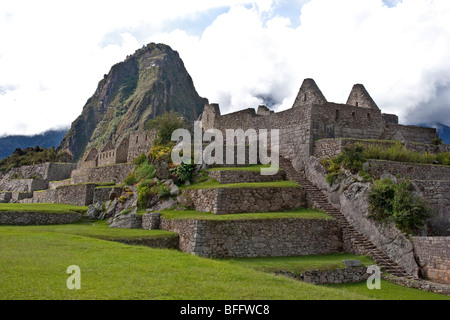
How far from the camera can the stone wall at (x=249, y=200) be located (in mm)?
19422

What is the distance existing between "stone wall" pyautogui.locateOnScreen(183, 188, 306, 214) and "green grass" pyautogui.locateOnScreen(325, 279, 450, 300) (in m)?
6.26

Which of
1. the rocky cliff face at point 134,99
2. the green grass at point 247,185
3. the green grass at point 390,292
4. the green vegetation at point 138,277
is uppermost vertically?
the rocky cliff face at point 134,99

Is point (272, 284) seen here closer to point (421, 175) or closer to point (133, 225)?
point (133, 225)

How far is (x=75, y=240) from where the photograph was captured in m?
15.3

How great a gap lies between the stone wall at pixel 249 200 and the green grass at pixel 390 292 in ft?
20.5

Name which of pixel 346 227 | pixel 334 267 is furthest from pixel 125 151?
pixel 334 267

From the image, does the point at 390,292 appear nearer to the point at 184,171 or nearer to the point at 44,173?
the point at 184,171

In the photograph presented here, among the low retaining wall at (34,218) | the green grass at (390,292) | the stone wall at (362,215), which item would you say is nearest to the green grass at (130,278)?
the green grass at (390,292)

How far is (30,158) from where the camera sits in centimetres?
6781

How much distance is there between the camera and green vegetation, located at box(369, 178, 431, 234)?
54.6ft

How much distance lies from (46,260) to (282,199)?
12.2 meters

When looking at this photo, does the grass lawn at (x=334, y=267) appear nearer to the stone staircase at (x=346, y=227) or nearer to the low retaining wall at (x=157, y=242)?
the stone staircase at (x=346, y=227)

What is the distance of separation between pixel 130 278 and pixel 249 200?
1091 centimetres
